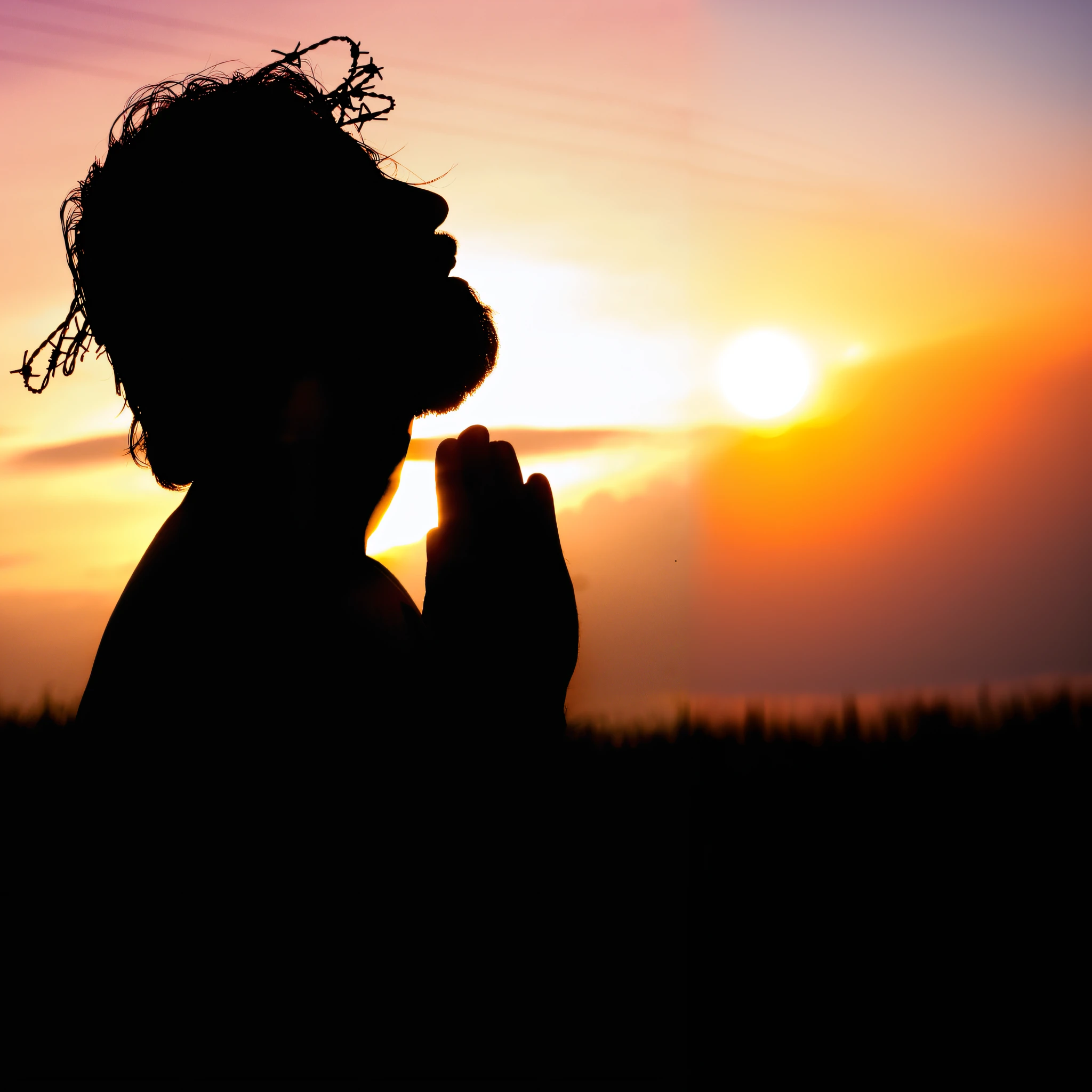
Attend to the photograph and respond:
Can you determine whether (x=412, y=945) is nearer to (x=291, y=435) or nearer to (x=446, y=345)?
(x=291, y=435)

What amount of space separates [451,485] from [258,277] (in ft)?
1.32

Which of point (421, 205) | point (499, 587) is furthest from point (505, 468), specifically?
point (421, 205)

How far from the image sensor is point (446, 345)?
1423 mm

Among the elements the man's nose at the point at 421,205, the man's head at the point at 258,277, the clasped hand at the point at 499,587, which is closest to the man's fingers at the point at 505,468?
the clasped hand at the point at 499,587

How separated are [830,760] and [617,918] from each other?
47.1 inches

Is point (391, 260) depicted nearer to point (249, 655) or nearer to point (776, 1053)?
point (249, 655)

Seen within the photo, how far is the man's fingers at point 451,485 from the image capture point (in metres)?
1.39

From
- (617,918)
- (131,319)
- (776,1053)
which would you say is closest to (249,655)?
(131,319)

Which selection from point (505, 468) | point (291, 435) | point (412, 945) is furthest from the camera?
point (505, 468)

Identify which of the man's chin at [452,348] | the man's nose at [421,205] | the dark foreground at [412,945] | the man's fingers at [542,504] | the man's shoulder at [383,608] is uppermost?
the man's nose at [421,205]

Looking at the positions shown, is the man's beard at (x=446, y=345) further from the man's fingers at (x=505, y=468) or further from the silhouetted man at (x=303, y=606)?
the man's fingers at (x=505, y=468)

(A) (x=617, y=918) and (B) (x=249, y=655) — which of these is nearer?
(B) (x=249, y=655)

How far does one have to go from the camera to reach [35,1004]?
3.84ft

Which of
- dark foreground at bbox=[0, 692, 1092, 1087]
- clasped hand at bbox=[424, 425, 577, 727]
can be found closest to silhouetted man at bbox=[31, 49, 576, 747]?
clasped hand at bbox=[424, 425, 577, 727]
